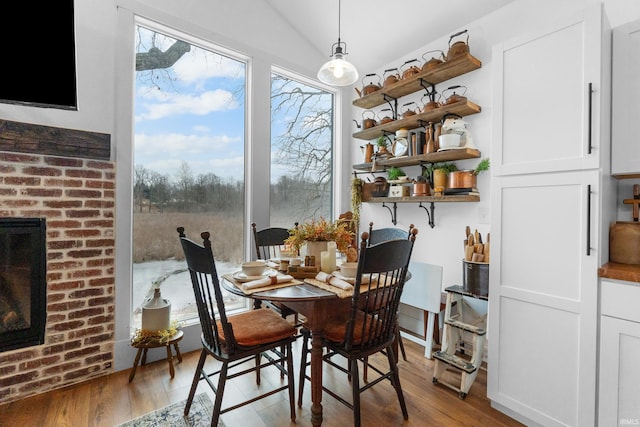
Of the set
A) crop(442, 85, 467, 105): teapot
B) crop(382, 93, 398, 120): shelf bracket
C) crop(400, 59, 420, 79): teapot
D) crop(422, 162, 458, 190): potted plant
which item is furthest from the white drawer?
crop(382, 93, 398, 120): shelf bracket

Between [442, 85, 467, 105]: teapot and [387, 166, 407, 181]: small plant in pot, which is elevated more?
[442, 85, 467, 105]: teapot

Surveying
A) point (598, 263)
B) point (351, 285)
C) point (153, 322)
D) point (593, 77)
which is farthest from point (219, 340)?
point (593, 77)

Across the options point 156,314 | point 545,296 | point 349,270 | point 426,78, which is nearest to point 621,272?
point 545,296

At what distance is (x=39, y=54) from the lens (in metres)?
1.85

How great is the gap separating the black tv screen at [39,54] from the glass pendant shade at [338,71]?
162cm

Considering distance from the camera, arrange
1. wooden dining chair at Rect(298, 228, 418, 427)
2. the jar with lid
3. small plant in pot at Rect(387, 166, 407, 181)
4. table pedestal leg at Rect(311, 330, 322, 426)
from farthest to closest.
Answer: small plant in pot at Rect(387, 166, 407, 181), the jar with lid, table pedestal leg at Rect(311, 330, 322, 426), wooden dining chair at Rect(298, 228, 418, 427)

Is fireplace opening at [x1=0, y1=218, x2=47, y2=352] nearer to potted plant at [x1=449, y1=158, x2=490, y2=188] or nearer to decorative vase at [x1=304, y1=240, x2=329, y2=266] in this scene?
decorative vase at [x1=304, y1=240, x2=329, y2=266]

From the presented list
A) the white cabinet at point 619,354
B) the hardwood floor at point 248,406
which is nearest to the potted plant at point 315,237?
the hardwood floor at point 248,406

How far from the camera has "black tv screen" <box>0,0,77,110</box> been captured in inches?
69.7

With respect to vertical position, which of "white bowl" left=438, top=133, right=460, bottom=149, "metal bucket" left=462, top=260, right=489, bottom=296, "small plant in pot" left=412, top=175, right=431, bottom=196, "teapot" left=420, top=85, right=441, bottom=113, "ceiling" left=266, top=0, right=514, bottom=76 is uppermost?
"ceiling" left=266, top=0, right=514, bottom=76

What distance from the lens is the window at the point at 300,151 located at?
3.38m

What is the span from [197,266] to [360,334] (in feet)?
3.21

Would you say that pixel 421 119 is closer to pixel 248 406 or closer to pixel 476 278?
pixel 476 278

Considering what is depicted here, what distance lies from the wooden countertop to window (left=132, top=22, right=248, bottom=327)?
8.78 feet
